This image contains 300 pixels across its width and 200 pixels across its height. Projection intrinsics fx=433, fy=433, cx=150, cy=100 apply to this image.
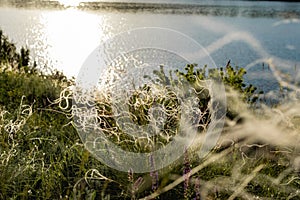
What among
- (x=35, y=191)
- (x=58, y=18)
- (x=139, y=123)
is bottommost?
(x=58, y=18)

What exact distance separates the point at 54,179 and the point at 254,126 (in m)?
1.88

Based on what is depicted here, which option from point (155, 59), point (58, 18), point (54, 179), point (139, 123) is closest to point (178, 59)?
point (155, 59)

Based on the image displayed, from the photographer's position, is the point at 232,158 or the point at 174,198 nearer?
the point at 174,198

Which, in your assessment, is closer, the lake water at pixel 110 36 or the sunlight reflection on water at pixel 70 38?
the lake water at pixel 110 36

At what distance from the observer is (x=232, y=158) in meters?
3.25

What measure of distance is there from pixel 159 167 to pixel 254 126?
5.56ft

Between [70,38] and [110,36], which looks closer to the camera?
[110,36]

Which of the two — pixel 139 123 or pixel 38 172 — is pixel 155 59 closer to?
pixel 139 123

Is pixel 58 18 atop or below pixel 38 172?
below

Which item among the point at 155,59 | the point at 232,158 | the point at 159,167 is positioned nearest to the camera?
the point at 159,167

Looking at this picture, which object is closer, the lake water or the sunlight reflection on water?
the lake water

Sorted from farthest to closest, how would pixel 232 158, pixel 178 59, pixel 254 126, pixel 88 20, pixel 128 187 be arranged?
pixel 88 20, pixel 178 59, pixel 232 158, pixel 128 187, pixel 254 126

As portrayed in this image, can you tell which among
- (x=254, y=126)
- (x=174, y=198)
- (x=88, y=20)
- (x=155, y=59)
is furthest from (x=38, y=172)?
(x=88, y=20)

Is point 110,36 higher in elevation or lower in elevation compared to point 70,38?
higher
